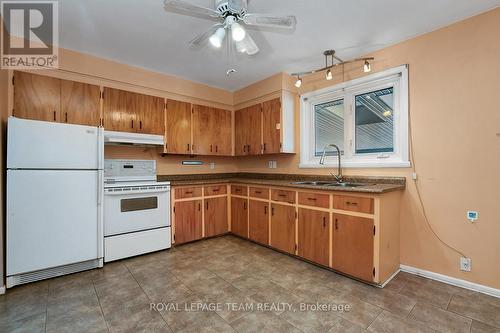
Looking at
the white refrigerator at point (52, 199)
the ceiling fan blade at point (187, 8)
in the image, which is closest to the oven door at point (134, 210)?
the white refrigerator at point (52, 199)

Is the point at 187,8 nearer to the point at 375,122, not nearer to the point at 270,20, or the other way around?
the point at 270,20

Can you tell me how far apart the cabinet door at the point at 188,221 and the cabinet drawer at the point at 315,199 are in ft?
5.45

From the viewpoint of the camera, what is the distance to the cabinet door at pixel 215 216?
3695 millimetres

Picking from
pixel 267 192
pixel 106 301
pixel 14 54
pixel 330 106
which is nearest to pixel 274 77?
pixel 330 106

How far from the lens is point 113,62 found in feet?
10.4

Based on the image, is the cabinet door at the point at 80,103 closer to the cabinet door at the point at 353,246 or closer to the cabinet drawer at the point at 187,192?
the cabinet drawer at the point at 187,192

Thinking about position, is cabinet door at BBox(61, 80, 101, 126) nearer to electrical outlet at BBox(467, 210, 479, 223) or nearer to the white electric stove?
the white electric stove

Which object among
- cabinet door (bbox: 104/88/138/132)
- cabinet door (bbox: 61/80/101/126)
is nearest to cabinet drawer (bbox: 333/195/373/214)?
cabinet door (bbox: 104/88/138/132)

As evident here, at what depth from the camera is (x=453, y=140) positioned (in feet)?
7.48

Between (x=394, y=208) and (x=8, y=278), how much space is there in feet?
12.8

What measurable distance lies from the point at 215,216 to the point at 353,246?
218 cm

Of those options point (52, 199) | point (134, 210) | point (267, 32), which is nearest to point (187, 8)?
point (267, 32)

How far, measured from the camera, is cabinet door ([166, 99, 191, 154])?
3.62 meters

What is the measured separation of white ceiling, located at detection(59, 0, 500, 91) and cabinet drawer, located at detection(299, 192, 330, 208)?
1791 mm
